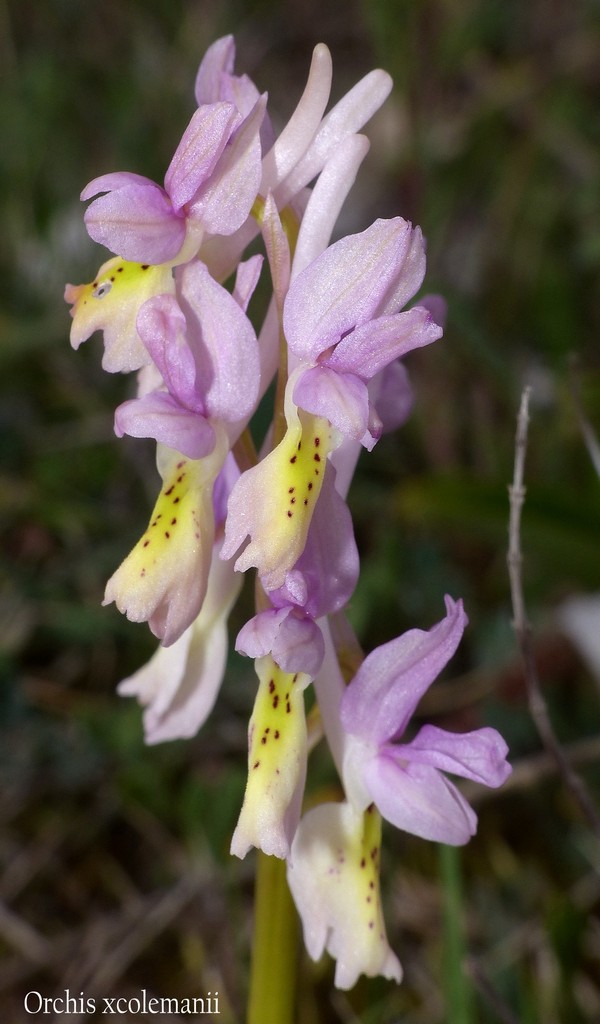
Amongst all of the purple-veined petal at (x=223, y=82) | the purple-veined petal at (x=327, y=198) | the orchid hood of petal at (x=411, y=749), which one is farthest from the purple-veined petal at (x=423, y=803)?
the purple-veined petal at (x=223, y=82)

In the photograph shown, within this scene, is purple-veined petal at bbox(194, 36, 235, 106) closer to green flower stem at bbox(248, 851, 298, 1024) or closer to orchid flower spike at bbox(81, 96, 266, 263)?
orchid flower spike at bbox(81, 96, 266, 263)

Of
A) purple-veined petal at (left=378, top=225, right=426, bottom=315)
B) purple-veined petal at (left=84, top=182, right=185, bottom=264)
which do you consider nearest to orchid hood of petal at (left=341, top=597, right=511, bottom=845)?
purple-veined petal at (left=378, top=225, right=426, bottom=315)

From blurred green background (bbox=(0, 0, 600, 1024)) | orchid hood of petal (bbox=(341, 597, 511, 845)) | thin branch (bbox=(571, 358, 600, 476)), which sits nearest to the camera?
orchid hood of petal (bbox=(341, 597, 511, 845))

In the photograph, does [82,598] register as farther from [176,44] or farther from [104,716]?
[176,44]

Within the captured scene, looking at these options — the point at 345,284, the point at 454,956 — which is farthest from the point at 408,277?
the point at 454,956

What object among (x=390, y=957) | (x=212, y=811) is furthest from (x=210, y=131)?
(x=212, y=811)

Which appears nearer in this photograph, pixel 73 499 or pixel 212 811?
pixel 212 811

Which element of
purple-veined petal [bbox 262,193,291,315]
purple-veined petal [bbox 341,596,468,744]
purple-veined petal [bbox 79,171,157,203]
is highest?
purple-veined petal [bbox 79,171,157,203]
